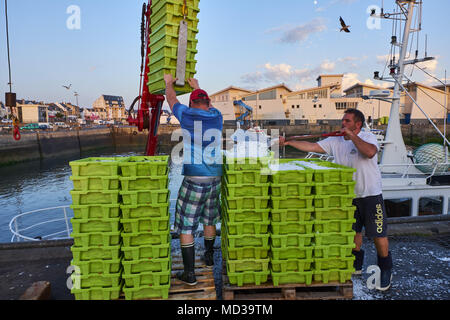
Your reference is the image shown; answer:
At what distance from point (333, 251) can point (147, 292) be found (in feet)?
8.16

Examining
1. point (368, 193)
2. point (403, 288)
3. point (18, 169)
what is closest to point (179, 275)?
point (368, 193)

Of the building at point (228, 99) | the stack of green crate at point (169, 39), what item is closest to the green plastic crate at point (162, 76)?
the stack of green crate at point (169, 39)

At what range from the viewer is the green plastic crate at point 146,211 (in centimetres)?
342

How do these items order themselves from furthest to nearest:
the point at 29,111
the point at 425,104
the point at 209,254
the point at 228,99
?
the point at 29,111 < the point at 228,99 < the point at 425,104 < the point at 209,254

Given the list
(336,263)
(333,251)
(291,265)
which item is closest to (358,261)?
(336,263)

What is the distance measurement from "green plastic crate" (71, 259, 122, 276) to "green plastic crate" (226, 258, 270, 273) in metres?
1.42

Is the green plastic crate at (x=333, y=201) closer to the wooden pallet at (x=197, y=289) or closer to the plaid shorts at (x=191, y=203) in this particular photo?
the plaid shorts at (x=191, y=203)

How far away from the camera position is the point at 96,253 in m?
3.41

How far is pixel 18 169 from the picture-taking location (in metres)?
32.0

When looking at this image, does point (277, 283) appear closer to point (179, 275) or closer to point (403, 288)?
point (179, 275)

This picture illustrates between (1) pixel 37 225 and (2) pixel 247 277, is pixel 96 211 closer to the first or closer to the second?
(2) pixel 247 277

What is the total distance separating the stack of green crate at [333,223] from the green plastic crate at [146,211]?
197cm

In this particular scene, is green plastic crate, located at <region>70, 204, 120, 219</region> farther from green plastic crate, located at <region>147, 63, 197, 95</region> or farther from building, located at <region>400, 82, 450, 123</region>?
building, located at <region>400, 82, 450, 123</region>

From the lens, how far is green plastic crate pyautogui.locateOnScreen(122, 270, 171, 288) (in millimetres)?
3443
